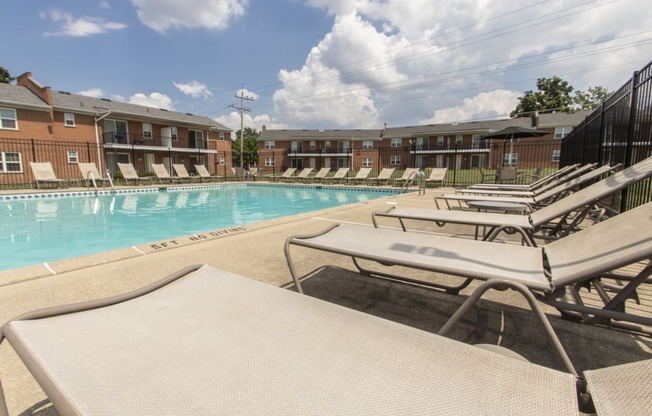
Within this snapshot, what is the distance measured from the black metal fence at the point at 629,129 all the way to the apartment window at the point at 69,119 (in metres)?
28.2

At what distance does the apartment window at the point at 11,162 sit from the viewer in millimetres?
18266

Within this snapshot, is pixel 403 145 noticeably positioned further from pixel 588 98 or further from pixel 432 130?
pixel 588 98

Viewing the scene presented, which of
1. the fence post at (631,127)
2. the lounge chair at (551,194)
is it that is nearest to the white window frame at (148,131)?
the lounge chair at (551,194)

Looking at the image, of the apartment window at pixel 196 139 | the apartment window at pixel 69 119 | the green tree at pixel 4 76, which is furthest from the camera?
the green tree at pixel 4 76

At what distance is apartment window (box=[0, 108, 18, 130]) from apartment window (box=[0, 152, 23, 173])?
74.5 inches

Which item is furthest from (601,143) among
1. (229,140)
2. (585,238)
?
(229,140)

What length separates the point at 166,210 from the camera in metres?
10.7

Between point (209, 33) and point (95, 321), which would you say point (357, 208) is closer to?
point (95, 321)

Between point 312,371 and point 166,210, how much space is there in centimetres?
1109

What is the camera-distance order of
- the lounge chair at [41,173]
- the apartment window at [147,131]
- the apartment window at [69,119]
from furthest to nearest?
the apartment window at [147,131] < the apartment window at [69,119] < the lounge chair at [41,173]

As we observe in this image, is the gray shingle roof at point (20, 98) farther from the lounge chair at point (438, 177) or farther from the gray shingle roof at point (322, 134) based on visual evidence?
the gray shingle roof at point (322, 134)

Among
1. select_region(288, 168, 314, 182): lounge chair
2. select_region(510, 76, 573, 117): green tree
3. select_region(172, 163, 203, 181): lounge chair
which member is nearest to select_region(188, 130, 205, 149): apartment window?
select_region(172, 163, 203, 181): lounge chair

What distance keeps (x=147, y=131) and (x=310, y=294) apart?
95.6 ft

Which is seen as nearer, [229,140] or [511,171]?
[511,171]
